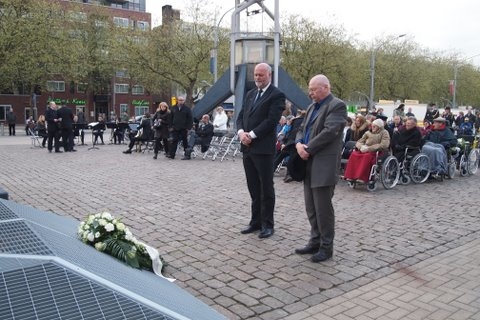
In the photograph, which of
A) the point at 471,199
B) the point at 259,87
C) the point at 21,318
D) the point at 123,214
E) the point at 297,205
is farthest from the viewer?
the point at 471,199

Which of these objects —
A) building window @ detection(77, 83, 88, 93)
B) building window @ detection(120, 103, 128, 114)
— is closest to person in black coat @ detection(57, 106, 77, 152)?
building window @ detection(77, 83, 88, 93)

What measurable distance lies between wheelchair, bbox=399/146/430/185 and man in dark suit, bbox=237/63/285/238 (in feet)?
19.2

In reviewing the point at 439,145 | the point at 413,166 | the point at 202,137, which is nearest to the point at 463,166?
the point at 439,145

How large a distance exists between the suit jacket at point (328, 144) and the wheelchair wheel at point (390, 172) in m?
5.13

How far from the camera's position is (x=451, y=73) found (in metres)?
62.7

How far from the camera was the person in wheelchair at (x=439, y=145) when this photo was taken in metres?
10.9

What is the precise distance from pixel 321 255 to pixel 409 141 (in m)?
6.68

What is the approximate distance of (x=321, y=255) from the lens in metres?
5.00

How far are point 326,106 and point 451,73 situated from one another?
65.3m

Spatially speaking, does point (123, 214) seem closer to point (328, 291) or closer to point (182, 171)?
point (328, 291)

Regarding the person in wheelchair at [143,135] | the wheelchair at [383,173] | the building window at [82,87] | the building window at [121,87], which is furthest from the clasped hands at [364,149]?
the building window at [121,87]

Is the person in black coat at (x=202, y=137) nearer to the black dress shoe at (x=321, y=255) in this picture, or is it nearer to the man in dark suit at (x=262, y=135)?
the man in dark suit at (x=262, y=135)

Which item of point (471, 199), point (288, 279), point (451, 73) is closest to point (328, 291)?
point (288, 279)

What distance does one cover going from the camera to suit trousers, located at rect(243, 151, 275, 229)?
5.78 meters
